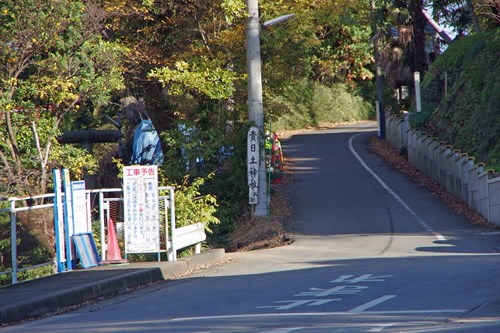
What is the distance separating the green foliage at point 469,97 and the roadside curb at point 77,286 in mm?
12363

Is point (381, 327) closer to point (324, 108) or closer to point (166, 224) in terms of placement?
point (166, 224)

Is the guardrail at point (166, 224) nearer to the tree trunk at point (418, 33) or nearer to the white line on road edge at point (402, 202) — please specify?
the white line on road edge at point (402, 202)

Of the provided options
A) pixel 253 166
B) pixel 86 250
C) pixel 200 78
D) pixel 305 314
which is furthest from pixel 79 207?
pixel 200 78

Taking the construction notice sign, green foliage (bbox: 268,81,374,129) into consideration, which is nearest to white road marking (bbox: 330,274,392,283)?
the construction notice sign

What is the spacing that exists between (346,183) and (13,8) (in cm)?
1608

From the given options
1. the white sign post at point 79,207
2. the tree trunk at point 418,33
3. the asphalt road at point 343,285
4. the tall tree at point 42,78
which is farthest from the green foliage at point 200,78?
the tree trunk at point 418,33

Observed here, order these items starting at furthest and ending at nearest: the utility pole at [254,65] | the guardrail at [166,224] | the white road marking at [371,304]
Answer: the utility pole at [254,65] → the guardrail at [166,224] → the white road marking at [371,304]

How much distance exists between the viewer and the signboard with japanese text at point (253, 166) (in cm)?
2361

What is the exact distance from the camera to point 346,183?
31172mm

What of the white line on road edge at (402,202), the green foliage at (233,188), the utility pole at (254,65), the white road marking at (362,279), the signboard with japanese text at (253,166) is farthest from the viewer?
the green foliage at (233,188)

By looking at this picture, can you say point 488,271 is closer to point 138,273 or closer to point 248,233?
point 138,273

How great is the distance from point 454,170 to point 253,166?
773cm

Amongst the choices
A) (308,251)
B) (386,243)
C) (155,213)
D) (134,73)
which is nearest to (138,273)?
(155,213)

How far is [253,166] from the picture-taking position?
23.7 metres
